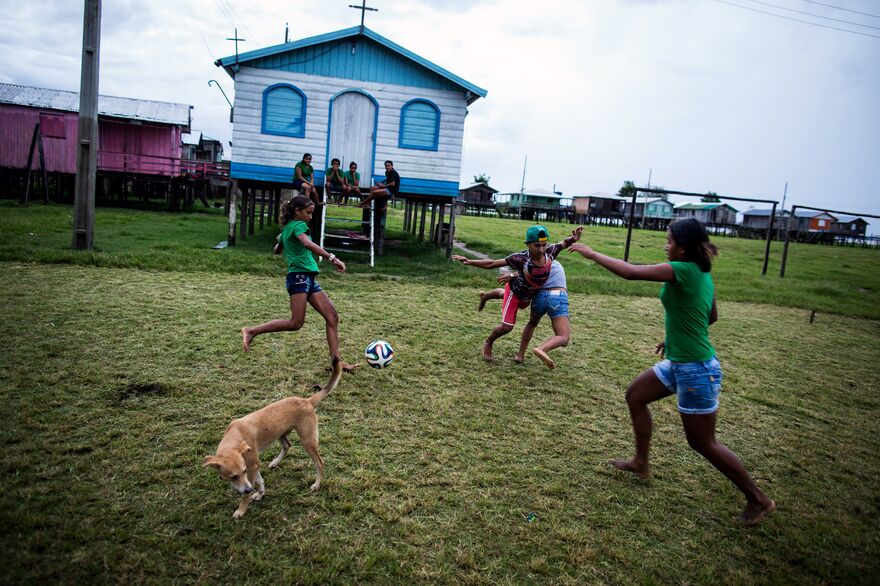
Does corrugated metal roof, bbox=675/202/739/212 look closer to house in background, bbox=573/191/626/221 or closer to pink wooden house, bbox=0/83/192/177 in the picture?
house in background, bbox=573/191/626/221

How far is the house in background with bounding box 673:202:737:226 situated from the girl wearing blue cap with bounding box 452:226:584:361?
222 feet

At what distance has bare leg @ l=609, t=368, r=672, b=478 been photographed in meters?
4.14

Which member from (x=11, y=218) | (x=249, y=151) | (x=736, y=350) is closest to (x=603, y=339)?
(x=736, y=350)

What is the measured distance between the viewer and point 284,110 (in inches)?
578

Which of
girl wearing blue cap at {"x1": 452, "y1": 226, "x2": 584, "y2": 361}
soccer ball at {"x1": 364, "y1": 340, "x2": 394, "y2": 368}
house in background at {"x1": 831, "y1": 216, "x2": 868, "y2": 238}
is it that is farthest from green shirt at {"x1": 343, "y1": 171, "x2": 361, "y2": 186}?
house in background at {"x1": 831, "y1": 216, "x2": 868, "y2": 238}

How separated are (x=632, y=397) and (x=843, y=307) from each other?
13351 millimetres

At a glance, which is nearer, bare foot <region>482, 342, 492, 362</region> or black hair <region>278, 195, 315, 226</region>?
black hair <region>278, 195, 315, 226</region>

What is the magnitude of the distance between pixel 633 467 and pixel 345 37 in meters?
13.8

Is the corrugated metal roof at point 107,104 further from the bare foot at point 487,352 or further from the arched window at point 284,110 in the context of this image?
the bare foot at point 487,352

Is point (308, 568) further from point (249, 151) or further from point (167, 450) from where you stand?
point (249, 151)

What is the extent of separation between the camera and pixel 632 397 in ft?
14.0

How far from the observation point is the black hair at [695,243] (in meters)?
3.74

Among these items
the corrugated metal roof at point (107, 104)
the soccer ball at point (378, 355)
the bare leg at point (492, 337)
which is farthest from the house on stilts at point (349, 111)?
the corrugated metal roof at point (107, 104)

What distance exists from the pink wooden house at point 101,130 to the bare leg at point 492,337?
23.1m
